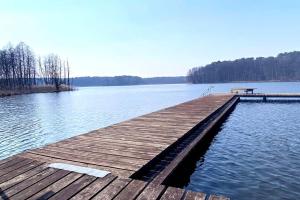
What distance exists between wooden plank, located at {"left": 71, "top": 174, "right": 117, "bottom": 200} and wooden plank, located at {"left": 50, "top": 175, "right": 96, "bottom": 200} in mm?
106

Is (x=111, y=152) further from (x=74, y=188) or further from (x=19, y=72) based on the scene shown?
(x=19, y=72)

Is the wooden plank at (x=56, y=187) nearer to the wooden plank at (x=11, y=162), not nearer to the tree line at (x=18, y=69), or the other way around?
the wooden plank at (x=11, y=162)

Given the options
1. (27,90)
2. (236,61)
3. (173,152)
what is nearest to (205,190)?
(173,152)

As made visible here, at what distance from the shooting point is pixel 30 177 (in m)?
5.55

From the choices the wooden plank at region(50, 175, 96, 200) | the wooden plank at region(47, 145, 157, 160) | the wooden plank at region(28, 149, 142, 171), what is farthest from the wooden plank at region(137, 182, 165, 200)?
the wooden plank at region(47, 145, 157, 160)

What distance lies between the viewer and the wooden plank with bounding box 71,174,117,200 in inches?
180

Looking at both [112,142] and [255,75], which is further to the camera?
[255,75]

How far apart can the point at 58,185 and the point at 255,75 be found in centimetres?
18057

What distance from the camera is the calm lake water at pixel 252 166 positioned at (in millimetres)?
7270

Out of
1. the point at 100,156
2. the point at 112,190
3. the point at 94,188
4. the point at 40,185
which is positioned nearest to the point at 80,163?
the point at 100,156

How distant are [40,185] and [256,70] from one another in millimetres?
184209

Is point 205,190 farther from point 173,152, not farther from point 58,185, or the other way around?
point 58,185

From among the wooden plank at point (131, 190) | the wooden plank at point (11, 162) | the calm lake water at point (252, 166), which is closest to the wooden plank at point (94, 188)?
the wooden plank at point (131, 190)

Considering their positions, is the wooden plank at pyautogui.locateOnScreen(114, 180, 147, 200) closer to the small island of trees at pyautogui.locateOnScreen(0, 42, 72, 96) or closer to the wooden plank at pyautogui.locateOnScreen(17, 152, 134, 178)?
the wooden plank at pyautogui.locateOnScreen(17, 152, 134, 178)
